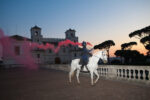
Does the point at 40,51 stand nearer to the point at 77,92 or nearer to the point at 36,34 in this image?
the point at 36,34

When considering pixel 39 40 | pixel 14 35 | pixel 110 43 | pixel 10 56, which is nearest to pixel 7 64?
pixel 10 56

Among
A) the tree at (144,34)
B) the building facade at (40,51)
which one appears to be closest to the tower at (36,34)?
the building facade at (40,51)

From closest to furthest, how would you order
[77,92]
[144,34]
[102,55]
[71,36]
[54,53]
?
[77,92], [102,55], [144,34], [54,53], [71,36]

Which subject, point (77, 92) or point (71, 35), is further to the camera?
point (71, 35)

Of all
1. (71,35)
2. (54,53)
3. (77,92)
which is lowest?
(77,92)

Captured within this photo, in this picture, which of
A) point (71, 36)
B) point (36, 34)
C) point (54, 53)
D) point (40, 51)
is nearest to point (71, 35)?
point (71, 36)

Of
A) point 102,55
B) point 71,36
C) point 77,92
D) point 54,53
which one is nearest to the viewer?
point 77,92

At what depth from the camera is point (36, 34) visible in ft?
175

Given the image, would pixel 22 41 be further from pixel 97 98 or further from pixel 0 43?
pixel 97 98

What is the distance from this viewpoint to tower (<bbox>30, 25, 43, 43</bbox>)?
52022 mm

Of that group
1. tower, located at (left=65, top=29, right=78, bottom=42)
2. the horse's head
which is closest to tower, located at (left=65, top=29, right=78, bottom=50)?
tower, located at (left=65, top=29, right=78, bottom=42)

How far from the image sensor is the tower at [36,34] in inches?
2048

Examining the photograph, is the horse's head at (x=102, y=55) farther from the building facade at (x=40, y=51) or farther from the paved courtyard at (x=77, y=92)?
the building facade at (x=40, y=51)

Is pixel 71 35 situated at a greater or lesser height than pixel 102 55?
greater
